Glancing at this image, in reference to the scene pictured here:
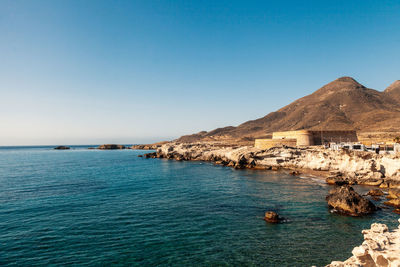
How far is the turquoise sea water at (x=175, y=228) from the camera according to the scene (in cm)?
1432

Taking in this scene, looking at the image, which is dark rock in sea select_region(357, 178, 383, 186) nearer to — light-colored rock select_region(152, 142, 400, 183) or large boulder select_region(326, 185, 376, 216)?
light-colored rock select_region(152, 142, 400, 183)

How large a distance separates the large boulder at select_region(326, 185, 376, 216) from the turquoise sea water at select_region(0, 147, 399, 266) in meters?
0.87

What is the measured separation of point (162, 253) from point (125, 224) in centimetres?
627

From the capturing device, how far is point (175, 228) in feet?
61.8

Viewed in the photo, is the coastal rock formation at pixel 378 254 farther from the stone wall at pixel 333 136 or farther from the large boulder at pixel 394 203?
the stone wall at pixel 333 136

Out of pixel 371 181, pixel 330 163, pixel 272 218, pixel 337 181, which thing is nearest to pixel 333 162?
pixel 330 163

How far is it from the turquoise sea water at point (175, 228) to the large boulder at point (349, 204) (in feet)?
2.85

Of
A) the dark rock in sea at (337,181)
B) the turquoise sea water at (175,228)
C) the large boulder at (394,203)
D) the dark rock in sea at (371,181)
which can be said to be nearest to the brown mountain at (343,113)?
the dark rock in sea at (371,181)

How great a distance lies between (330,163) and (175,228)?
37.2 meters

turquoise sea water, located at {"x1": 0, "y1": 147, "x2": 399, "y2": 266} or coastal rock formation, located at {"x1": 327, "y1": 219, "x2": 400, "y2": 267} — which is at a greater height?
coastal rock formation, located at {"x1": 327, "y1": 219, "x2": 400, "y2": 267}

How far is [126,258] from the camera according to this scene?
559 inches

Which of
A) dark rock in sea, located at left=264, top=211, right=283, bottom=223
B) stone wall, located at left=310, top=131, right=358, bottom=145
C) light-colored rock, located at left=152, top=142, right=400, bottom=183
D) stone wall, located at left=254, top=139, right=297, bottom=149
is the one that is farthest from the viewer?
stone wall, located at left=310, top=131, right=358, bottom=145

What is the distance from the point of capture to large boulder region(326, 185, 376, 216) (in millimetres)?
21609

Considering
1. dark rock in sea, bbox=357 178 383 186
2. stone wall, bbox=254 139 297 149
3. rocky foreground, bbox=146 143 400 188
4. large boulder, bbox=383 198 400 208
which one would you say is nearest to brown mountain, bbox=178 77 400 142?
stone wall, bbox=254 139 297 149
